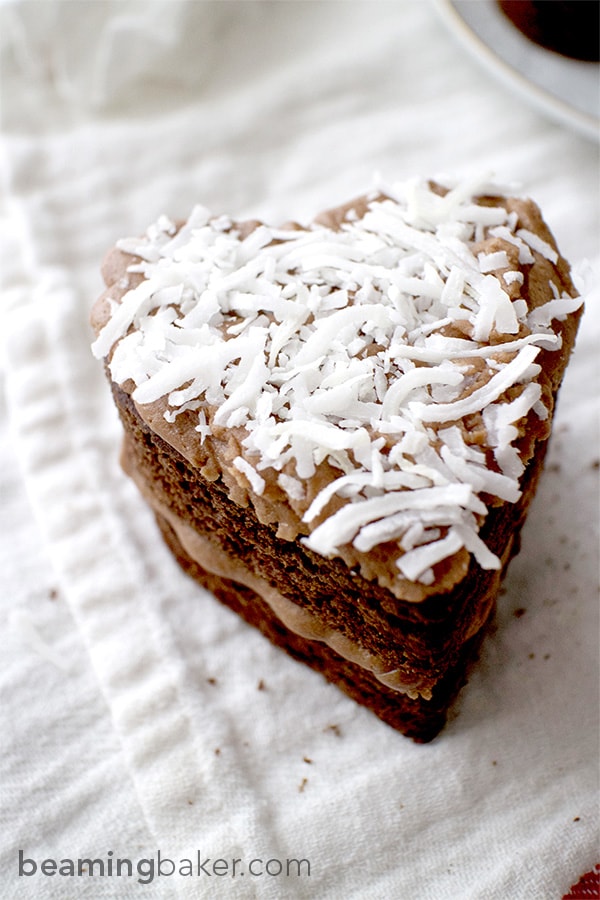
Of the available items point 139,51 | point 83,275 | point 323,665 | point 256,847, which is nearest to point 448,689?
point 323,665

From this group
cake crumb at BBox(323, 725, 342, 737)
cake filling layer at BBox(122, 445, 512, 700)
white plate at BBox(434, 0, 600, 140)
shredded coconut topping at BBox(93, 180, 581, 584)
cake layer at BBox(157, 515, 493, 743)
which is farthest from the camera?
white plate at BBox(434, 0, 600, 140)

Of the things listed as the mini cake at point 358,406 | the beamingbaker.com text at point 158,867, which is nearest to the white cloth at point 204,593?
the beamingbaker.com text at point 158,867

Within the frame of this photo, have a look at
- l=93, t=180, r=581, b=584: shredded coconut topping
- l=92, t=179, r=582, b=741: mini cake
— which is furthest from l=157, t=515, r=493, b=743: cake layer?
l=93, t=180, r=581, b=584: shredded coconut topping

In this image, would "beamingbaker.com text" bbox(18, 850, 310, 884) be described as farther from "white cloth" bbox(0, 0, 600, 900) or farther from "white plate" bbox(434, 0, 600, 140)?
"white plate" bbox(434, 0, 600, 140)

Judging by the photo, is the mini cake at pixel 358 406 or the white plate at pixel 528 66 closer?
the mini cake at pixel 358 406

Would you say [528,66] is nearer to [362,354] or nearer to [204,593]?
[362,354]

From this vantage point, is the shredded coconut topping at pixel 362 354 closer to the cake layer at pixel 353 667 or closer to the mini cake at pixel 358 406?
the mini cake at pixel 358 406

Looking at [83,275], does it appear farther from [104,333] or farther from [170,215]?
[104,333]
